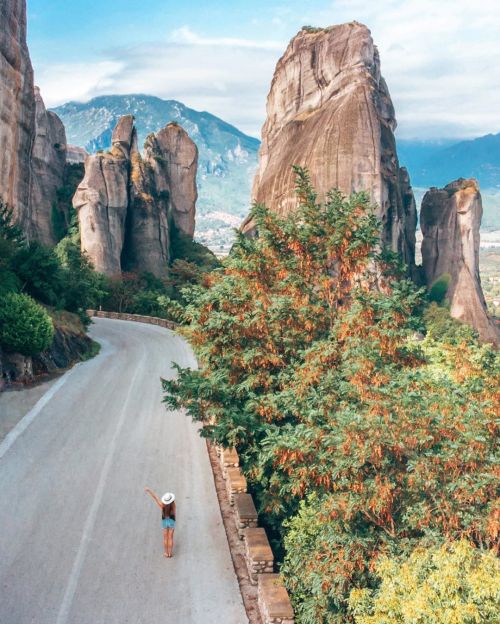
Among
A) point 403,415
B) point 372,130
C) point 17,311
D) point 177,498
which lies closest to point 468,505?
point 403,415

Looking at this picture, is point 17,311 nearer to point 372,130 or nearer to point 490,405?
point 490,405

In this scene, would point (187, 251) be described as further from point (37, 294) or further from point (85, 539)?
point (85, 539)

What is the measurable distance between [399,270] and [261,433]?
5429 millimetres

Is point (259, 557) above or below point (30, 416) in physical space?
below

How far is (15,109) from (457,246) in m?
49.8

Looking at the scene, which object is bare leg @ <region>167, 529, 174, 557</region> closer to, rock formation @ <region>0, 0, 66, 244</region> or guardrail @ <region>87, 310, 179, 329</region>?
rock formation @ <region>0, 0, 66, 244</region>

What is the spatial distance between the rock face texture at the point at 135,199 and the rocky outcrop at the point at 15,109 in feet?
70.5

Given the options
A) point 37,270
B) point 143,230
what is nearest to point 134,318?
point 143,230

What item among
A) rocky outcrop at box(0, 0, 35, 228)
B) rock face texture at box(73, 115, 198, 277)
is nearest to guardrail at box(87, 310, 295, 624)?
rocky outcrop at box(0, 0, 35, 228)

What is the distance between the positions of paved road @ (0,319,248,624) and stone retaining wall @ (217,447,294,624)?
1.47 feet

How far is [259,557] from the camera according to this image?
9258mm

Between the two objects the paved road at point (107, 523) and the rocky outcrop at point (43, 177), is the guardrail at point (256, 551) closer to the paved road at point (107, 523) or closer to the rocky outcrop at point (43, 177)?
the paved road at point (107, 523)

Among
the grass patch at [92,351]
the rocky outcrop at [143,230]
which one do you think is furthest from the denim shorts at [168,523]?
the rocky outcrop at [143,230]

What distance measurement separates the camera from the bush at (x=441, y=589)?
6.33 metres
